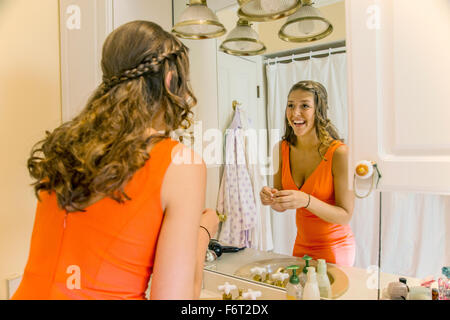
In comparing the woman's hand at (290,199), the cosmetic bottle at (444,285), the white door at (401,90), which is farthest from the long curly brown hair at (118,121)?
the cosmetic bottle at (444,285)

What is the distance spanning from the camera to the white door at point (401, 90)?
0.72 m

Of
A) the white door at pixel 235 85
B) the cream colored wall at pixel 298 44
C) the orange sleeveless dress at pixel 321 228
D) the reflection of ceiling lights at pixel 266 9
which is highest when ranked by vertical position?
the reflection of ceiling lights at pixel 266 9

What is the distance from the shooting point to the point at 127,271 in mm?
682

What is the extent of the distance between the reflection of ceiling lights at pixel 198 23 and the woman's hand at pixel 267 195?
2.02ft

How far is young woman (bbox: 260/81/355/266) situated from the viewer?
103cm

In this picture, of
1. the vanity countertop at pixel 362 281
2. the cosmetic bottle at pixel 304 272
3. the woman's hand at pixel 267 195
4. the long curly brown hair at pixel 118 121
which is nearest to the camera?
the long curly brown hair at pixel 118 121

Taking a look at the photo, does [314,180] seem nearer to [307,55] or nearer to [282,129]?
[282,129]

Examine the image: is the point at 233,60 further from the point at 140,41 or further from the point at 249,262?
the point at 249,262

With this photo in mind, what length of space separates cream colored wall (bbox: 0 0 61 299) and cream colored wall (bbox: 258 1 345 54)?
2.75 feet

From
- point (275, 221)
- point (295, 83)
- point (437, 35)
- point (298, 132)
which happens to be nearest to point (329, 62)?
point (295, 83)

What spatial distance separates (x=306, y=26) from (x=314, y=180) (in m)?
0.50

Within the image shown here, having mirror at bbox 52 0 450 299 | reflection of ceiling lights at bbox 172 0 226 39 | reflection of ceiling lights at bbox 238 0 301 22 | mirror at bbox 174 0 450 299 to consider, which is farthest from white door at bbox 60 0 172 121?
reflection of ceiling lights at bbox 238 0 301 22

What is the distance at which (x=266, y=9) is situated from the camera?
3.59 feet

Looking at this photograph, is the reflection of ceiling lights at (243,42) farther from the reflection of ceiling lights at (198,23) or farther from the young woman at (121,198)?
the young woman at (121,198)
